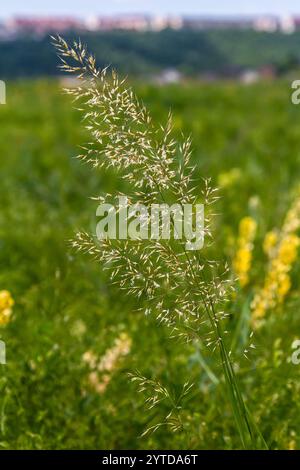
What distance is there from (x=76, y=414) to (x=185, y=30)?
44615 millimetres

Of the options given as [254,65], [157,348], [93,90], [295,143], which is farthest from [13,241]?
[254,65]

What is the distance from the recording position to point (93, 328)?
10.0 feet

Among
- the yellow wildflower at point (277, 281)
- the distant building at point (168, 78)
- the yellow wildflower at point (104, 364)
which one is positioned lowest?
the yellow wildflower at point (104, 364)

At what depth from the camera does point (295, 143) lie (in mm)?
8250

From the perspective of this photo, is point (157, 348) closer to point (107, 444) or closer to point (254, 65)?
point (107, 444)

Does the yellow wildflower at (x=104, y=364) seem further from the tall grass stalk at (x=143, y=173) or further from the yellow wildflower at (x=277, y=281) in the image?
the tall grass stalk at (x=143, y=173)

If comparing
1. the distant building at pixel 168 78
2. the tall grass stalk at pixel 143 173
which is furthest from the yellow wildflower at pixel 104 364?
the distant building at pixel 168 78

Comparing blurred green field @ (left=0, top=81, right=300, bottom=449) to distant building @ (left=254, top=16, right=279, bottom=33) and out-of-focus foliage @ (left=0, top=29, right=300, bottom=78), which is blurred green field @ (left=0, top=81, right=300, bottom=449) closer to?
out-of-focus foliage @ (left=0, top=29, right=300, bottom=78)

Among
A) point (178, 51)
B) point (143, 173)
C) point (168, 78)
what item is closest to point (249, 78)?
point (168, 78)

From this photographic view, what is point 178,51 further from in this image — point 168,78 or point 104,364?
point 104,364

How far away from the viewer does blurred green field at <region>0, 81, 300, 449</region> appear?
2158mm

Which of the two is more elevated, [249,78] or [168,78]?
[168,78]

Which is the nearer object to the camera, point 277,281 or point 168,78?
point 277,281

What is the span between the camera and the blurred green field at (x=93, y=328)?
7.08 ft
